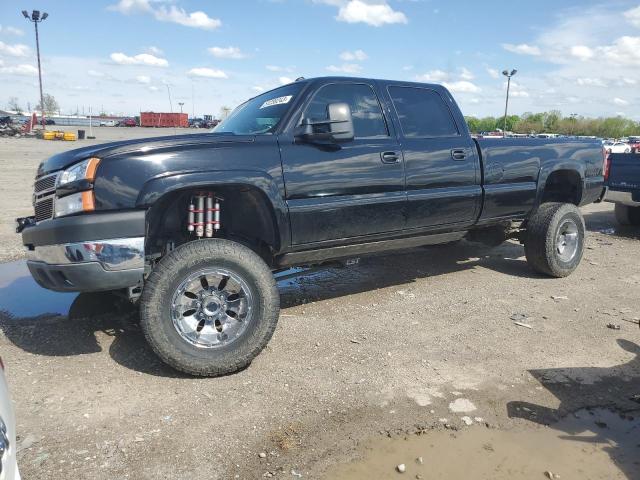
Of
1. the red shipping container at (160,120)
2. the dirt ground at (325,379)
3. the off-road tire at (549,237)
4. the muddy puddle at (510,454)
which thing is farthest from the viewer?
the red shipping container at (160,120)

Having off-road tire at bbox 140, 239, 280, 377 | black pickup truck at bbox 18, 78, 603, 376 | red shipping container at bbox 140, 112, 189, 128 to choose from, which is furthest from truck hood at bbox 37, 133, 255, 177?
red shipping container at bbox 140, 112, 189, 128

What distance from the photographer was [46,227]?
3383 millimetres

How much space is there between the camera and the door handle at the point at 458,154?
496 cm

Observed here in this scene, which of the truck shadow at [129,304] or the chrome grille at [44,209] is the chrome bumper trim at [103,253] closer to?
the chrome grille at [44,209]

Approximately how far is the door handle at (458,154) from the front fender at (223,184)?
1910mm

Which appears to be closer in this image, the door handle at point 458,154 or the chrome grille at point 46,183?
the chrome grille at point 46,183

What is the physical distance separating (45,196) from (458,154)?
354 centimetres

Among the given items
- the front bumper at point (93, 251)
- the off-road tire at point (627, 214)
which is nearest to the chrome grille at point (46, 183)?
the front bumper at point (93, 251)

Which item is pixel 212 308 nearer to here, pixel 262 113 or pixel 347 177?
pixel 347 177

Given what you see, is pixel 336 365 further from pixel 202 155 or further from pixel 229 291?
pixel 202 155

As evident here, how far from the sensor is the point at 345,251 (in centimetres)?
445

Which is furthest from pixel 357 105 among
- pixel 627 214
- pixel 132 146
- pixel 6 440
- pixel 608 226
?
pixel 608 226

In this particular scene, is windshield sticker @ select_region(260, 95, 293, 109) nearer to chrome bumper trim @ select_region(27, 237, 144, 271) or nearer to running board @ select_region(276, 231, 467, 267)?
running board @ select_region(276, 231, 467, 267)

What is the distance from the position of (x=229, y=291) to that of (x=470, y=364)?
1842 mm
